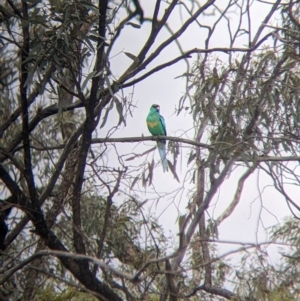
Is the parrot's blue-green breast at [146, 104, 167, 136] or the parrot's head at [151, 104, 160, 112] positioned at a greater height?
the parrot's head at [151, 104, 160, 112]

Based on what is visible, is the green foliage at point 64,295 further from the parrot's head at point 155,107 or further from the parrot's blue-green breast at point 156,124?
the parrot's head at point 155,107

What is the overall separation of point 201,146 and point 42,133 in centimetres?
134

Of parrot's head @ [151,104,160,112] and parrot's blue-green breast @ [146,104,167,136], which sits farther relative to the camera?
parrot's head @ [151,104,160,112]

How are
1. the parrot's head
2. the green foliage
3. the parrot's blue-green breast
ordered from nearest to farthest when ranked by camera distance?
the green foliage, the parrot's blue-green breast, the parrot's head

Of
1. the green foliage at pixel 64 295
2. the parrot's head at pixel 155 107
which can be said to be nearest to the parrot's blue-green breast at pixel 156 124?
the parrot's head at pixel 155 107

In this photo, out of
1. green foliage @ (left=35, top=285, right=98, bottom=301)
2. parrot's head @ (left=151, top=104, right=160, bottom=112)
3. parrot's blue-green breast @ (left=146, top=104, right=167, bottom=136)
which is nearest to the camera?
green foliage @ (left=35, top=285, right=98, bottom=301)

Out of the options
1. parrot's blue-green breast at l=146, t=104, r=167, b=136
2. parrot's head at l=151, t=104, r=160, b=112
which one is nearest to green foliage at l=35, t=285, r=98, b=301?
parrot's blue-green breast at l=146, t=104, r=167, b=136

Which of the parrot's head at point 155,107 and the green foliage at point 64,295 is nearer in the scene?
the green foliage at point 64,295

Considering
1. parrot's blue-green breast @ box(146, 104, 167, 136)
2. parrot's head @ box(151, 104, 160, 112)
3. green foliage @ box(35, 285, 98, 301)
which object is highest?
parrot's head @ box(151, 104, 160, 112)

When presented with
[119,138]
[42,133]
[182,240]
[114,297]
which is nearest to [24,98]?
[119,138]

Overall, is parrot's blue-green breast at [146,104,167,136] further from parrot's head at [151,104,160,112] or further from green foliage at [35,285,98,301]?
green foliage at [35,285,98,301]

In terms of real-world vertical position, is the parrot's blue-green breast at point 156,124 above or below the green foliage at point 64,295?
above

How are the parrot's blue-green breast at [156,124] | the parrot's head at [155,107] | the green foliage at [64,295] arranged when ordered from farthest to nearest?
1. the parrot's head at [155,107]
2. the parrot's blue-green breast at [156,124]
3. the green foliage at [64,295]

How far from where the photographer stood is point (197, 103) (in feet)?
12.7
